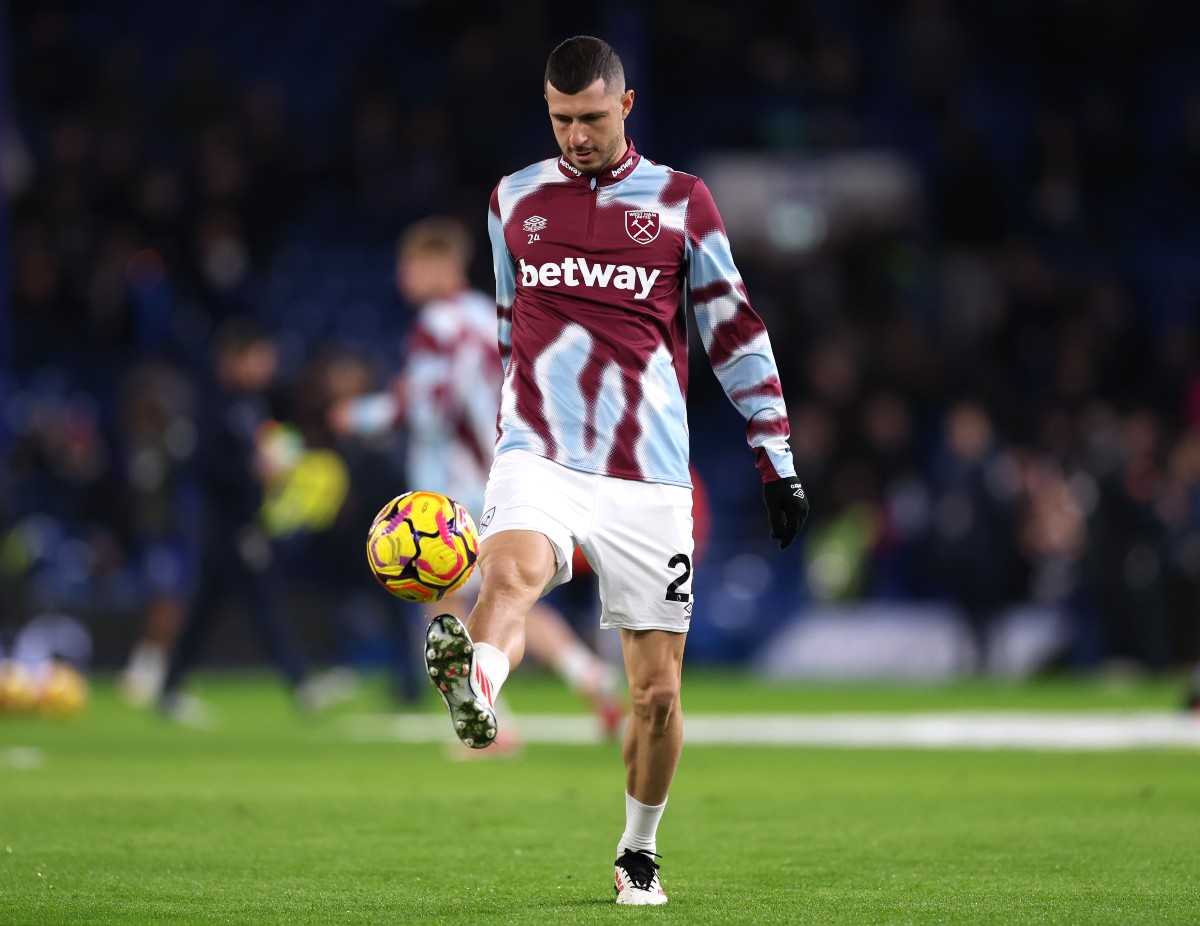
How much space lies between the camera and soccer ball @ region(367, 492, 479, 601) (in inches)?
225

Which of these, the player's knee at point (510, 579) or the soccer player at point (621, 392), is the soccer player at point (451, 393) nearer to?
the soccer player at point (621, 392)

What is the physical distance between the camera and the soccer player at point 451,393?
11.4 m

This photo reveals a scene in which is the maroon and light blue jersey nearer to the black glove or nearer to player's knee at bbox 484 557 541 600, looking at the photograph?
the black glove

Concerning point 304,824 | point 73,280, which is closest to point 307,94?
point 73,280

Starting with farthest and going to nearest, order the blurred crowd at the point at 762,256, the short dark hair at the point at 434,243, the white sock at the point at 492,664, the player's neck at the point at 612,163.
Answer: the blurred crowd at the point at 762,256 < the short dark hair at the point at 434,243 < the player's neck at the point at 612,163 < the white sock at the point at 492,664

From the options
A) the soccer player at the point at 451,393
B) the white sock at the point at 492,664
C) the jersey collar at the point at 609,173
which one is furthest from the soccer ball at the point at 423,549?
the soccer player at the point at 451,393

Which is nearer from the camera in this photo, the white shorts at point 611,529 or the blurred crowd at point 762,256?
the white shorts at point 611,529

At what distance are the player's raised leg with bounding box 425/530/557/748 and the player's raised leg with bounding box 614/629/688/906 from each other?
1.17ft

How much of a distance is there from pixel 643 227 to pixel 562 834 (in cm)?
267

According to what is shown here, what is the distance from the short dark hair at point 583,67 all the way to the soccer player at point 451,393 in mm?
5336

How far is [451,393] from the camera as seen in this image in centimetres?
1139

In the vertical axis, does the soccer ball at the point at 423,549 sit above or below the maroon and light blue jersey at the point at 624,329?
below

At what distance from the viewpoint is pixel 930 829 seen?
780 cm

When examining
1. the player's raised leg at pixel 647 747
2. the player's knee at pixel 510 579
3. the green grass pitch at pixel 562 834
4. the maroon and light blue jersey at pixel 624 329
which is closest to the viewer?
the player's knee at pixel 510 579
